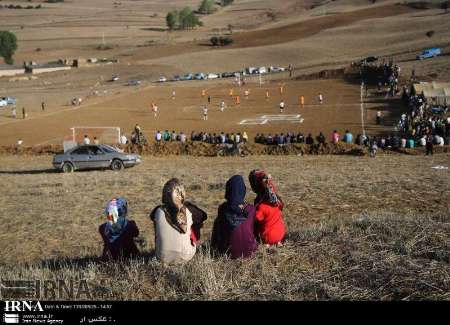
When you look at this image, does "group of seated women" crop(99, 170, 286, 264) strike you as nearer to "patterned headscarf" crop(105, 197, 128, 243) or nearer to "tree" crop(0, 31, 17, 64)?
"patterned headscarf" crop(105, 197, 128, 243)

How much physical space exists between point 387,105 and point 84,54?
304 feet

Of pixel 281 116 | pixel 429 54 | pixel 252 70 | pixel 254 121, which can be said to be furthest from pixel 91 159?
pixel 252 70

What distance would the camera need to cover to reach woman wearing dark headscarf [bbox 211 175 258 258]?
6.45 m

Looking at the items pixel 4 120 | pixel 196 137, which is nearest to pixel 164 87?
pixel 4 120

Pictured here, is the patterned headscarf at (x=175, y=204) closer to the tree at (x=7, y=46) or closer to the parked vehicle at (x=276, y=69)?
the parked vehicle at (x=276, y=69)

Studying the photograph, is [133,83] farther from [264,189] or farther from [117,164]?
[264,189]

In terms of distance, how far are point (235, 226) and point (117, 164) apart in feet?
59.5

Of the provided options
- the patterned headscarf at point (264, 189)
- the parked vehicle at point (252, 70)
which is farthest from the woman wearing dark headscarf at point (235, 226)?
the parked vehicle at point (252, 70)

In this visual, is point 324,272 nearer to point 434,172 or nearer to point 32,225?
point 32,225

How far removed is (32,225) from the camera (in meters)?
13.3

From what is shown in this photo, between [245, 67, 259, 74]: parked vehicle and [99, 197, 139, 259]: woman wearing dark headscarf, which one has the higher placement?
[245, 67, 259, 74]: parked vehicle

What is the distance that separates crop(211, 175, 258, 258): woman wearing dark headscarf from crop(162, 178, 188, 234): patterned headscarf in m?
0.48

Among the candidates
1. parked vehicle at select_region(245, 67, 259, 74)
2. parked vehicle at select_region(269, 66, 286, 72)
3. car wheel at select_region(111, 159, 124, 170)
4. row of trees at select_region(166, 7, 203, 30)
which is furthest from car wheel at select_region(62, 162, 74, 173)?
row of trees at select_region(166, 7, 203, 30)

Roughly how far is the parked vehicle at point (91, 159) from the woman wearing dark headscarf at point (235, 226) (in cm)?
1780
